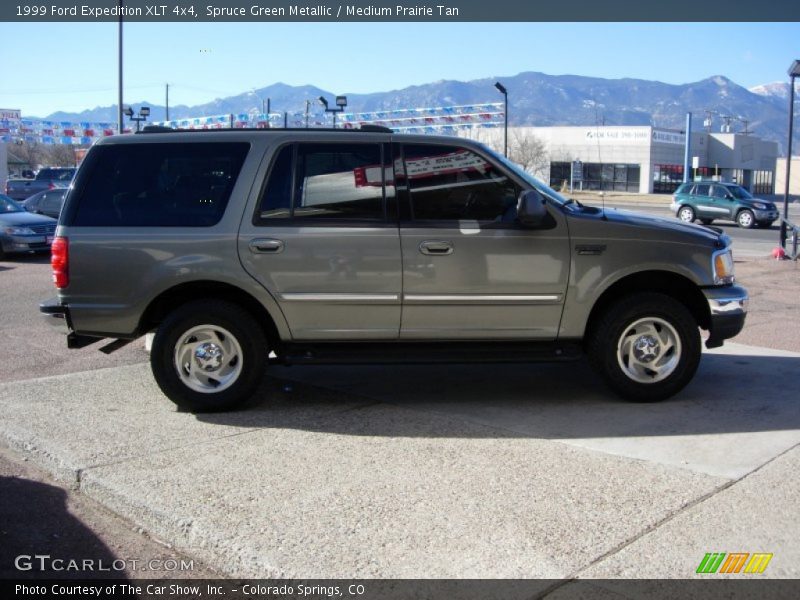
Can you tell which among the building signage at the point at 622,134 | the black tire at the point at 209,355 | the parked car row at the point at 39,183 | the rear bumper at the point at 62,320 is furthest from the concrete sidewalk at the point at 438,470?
the building signage at the point at 622,134

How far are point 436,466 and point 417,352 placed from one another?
52.6 inches

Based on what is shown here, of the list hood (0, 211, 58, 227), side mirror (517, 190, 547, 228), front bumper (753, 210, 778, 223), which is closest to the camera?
side mirror (517, 190, 547, 228)

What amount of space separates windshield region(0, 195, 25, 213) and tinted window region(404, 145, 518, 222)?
16.3 m

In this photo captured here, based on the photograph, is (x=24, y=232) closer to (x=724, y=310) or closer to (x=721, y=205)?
(x=724, y=310)

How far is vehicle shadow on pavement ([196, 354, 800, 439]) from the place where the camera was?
19.0 feet

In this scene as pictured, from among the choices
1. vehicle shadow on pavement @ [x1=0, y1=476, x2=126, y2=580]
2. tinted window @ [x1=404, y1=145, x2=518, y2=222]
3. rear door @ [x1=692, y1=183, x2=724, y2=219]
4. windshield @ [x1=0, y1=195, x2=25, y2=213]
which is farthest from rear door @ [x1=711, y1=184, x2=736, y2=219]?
vehicle shadow on pavement @ [x1=0, y1=476, x2=126, y2=580]

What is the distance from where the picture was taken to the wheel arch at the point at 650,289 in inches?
251

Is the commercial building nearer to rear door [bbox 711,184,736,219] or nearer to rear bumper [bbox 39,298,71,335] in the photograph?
rear door [bbox 711,184,736,219]

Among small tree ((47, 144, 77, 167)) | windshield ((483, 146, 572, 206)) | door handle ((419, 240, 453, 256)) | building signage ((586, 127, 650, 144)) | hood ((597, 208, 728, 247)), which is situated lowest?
door handle ((419, 240, 453, 256))

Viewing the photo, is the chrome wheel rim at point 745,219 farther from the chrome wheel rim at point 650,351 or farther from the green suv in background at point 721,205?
the chrome wheel rim at point 650,351

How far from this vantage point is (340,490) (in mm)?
4602

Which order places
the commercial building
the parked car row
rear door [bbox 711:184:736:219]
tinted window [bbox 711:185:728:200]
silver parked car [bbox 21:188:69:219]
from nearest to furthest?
1. silver parked car [bbox 21:188:69:219]
2. the parked car row
3. rear door [bbox 711:184:736:219]
4. tinted window [bbox 711:185:728:200]
5. the commercial building

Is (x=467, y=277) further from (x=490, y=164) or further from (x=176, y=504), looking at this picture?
(x=176, y=504)

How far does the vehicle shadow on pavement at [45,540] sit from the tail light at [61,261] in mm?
1706
